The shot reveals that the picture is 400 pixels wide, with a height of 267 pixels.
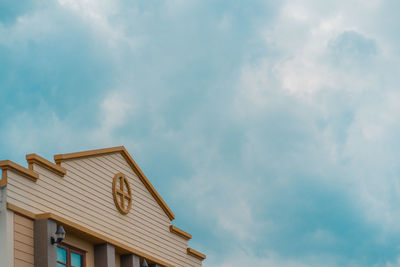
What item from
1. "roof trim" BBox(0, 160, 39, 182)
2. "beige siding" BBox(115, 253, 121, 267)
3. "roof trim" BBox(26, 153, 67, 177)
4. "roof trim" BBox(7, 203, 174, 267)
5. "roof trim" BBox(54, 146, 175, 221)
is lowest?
"beige siding" BBox(115, 253, 121, 267)

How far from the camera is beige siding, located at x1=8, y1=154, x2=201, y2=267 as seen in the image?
67.3 ft

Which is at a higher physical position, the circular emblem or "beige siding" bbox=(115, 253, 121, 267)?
the circular emblem

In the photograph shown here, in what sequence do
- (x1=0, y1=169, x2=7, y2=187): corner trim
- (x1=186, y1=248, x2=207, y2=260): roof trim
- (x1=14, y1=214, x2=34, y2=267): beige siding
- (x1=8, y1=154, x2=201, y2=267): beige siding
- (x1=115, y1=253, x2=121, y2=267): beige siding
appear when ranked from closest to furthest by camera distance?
(x1=14, y1=214, x2=34, y2=267): beige siding
(x1=0, y1=169, x2=7, y2=187): corner trim
(x1=8, y1=154, x2=201, y2=267): beige siding
(x1=115, y1=253, x2=121, y2=267): beige siding
(x1=186, y1=248, x2=207, y2=260): roof trim

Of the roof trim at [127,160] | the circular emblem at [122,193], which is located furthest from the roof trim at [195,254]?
the circular emblem at [122,193]

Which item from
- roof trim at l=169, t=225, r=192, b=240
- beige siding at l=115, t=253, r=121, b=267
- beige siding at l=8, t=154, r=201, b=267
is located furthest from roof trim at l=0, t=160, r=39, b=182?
roof trim at l=169, t=225, r=192, b=240

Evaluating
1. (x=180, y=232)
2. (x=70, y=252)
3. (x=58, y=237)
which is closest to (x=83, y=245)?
(x=70, y=252)

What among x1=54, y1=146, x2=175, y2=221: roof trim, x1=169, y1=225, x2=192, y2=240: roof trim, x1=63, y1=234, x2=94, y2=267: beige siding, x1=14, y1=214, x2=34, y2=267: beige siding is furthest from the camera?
x1=169, y1=225, x2=192, y2=240: roof trim

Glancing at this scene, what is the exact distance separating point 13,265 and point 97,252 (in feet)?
14.5

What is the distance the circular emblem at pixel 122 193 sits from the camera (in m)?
24.4

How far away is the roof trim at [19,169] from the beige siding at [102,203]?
6.4 inches

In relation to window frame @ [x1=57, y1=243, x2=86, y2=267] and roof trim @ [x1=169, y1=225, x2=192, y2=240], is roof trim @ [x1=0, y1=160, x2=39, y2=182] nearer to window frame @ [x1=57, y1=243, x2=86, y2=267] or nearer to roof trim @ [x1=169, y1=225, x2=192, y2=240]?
window frame @ [x1=57, y1=243, x2=86, y2=267]

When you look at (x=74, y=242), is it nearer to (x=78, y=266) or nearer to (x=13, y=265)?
(x=78, y=266)

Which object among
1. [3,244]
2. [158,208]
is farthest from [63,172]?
[158,208]

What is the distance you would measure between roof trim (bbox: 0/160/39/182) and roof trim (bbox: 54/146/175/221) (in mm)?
1676
